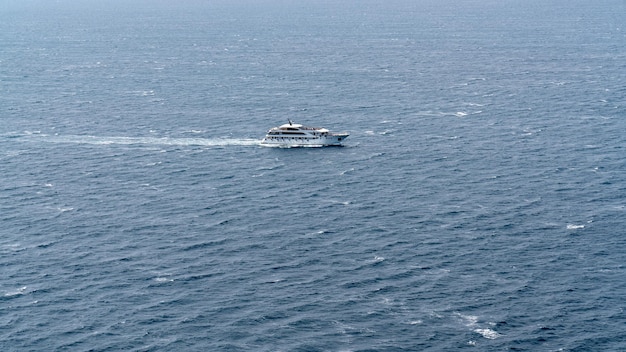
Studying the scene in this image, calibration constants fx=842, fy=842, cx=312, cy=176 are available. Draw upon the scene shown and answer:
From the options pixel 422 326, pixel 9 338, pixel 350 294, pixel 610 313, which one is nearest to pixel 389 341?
pixel 422 326

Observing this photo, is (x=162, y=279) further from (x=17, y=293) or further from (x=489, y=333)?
(x=489, y=333)

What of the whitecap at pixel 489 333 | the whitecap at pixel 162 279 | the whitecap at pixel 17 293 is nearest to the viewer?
the whitecap at pixel 489 333

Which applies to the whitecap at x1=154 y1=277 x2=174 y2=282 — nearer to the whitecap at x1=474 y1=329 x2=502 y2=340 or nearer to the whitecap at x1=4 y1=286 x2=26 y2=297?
the whitecap at x1=4 y1=286 x2=26 y2=297

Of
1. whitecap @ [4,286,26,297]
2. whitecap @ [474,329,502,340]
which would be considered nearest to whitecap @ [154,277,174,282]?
whitecap @ [4,286,26,297]

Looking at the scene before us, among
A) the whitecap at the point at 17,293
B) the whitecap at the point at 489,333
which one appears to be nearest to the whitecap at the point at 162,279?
the whitecap at the point at 17,293

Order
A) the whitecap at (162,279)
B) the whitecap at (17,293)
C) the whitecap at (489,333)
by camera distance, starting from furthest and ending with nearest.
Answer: the whitecap at (162,279) → the whitecap at (17,293) → the whitecap at (489,333)

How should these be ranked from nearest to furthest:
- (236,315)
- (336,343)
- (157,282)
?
(336,343), (236,315), (157,282)

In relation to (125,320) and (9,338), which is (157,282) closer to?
(125,320)

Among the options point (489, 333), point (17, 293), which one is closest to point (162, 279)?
point (17, 293)

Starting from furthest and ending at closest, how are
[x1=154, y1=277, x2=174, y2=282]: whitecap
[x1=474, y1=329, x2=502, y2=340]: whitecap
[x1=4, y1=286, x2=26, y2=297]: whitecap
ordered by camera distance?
[x1=154, y1=277, x2=174, y2=282]: whitecap < [x1=4, y1=286, x2=26, y2=297]: whitecap < [x1=474, y1=329, x2=502, y2=340]: whitecap

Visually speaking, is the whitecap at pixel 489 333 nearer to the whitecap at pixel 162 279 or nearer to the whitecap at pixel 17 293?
the whitecap at pixel 162 279

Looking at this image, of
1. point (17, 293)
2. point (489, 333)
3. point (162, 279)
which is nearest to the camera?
point (489, 333)
